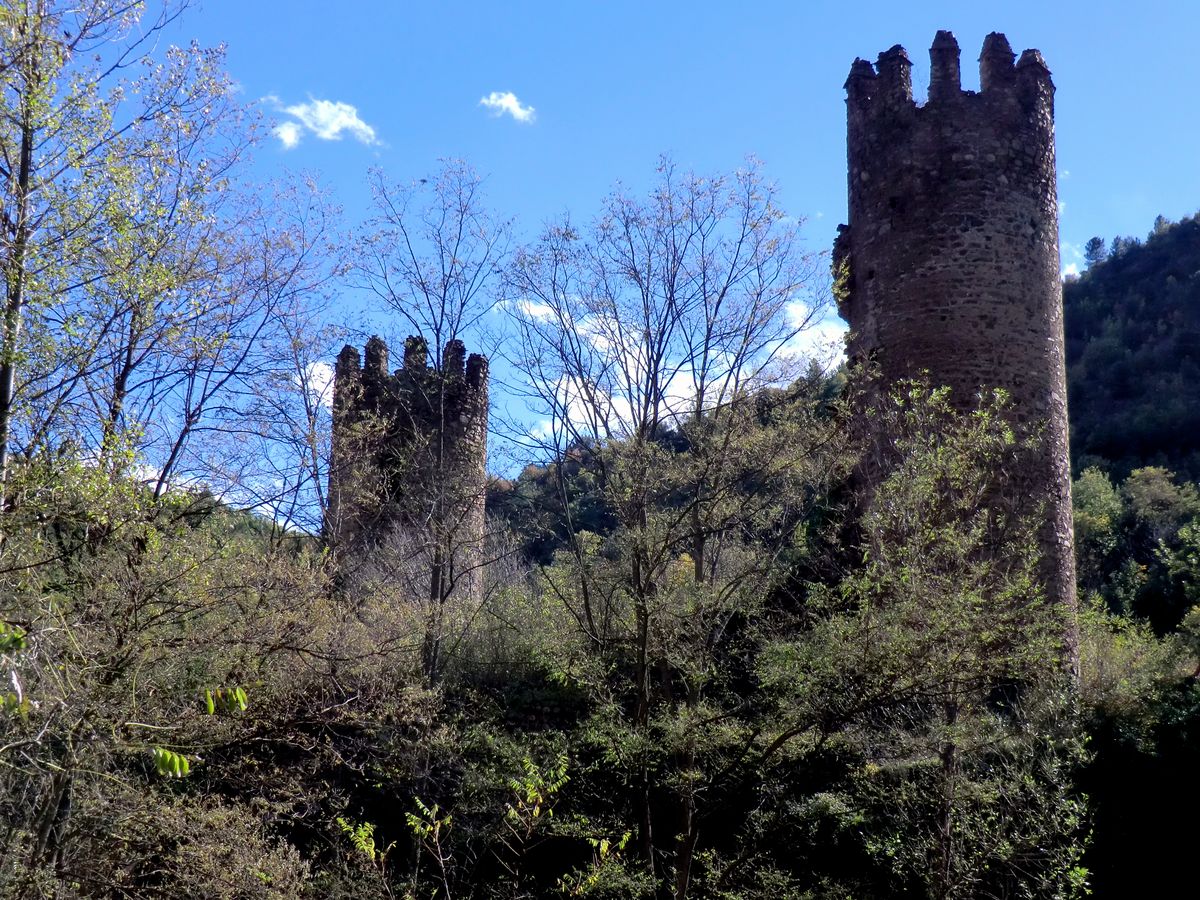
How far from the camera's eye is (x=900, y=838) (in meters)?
8.20

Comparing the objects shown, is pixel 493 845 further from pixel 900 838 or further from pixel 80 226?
pixel 80 226

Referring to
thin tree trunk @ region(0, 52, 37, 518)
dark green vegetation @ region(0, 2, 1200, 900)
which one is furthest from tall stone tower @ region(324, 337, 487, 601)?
thin tree trunk @ region(0, 52, 37, 518)

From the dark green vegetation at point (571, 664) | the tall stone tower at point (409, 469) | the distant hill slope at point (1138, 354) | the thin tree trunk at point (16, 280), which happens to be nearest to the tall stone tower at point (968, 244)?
the dark green vegetation at point (571, 664)

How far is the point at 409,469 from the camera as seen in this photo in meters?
14.4

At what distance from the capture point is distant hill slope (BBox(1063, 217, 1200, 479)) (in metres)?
30.6

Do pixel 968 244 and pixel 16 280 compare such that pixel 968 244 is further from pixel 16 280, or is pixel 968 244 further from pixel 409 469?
pixel 16 280

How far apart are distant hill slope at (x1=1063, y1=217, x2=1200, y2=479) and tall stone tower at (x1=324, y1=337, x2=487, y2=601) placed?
21036 mm

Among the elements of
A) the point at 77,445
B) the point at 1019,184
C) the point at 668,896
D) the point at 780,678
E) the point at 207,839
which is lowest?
the point at 668,896

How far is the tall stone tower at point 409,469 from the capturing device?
13.4m

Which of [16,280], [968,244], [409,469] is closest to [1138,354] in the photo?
[968,244]

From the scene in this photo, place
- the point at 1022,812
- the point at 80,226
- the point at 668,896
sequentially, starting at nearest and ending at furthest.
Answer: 1. the point at 80,226
2. the point at 1022,812
3. the point at 668,896

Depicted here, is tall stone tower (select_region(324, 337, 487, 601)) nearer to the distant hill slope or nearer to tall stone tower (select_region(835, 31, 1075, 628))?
tall stone tower (select_region(835, 31, 1075, 628))

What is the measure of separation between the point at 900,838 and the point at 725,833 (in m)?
2.35

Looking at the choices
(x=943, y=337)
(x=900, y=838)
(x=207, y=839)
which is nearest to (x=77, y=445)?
(x=207, y=839)
